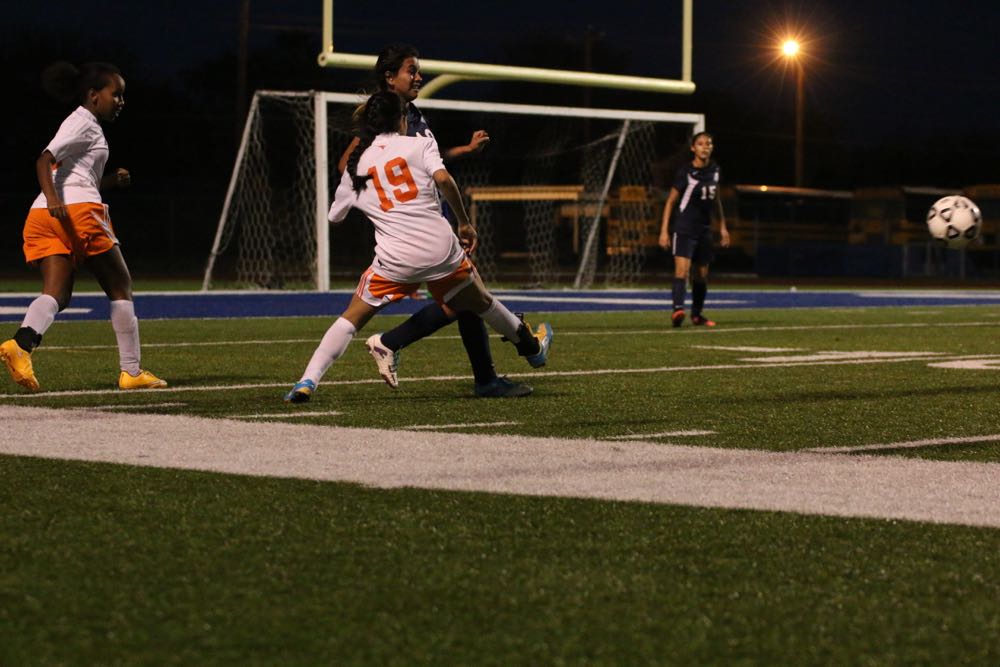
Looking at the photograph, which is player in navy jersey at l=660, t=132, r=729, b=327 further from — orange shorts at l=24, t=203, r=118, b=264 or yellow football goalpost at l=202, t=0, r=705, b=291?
orange shorts at l=24, t=203, r=118, b=264

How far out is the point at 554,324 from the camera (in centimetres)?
1781

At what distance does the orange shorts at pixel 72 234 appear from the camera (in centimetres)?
960

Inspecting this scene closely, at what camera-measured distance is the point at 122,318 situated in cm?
983

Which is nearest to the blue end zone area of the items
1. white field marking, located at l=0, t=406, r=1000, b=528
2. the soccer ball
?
the soccer ball

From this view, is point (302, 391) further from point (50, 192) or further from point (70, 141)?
point (70, 141)

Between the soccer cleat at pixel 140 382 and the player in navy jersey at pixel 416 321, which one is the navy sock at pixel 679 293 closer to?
the player in navy jersey at pixel 416 321

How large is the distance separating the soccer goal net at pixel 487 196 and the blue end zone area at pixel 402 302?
264 cm

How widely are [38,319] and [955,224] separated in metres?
11.3

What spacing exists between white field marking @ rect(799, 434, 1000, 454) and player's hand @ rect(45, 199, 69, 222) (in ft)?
14.3

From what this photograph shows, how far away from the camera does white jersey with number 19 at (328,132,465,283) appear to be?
8727 mm

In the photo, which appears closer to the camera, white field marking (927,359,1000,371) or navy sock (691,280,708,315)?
white field marking (927,359,1000,371)

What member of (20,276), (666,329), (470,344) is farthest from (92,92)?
(20,276)

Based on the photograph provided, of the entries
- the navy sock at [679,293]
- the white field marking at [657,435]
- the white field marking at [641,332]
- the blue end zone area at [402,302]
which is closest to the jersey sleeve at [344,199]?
the white field marking at [657,435]

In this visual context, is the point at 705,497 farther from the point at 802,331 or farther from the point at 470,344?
the point at 802,331
